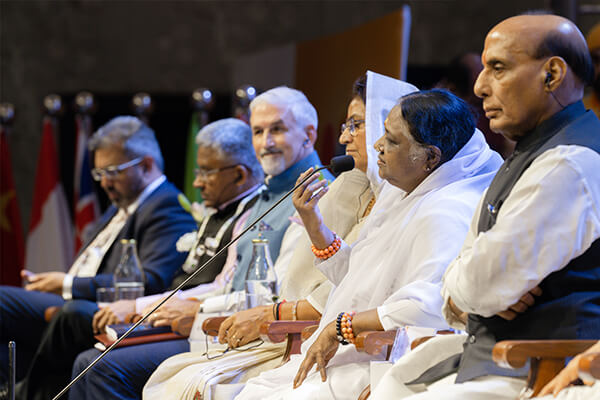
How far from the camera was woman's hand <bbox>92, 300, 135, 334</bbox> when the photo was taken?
4129mm

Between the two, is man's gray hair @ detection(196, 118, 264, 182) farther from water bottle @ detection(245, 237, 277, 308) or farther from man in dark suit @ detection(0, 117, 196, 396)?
water bottle @ detection(245, 237, 277, 308)

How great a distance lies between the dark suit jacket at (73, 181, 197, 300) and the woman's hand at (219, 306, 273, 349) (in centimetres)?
142

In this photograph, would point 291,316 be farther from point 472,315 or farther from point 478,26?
point 478,26

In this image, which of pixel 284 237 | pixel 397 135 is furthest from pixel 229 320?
pixel 397 135

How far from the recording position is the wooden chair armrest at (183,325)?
3.71 m

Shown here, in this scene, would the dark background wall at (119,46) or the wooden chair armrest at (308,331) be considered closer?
the wooden chair armrest at (308,331)

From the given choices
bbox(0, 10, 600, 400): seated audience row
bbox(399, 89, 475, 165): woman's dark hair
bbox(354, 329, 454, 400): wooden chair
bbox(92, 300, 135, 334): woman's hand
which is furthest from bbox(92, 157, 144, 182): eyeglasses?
bbox(354, 329, 454, 400): wooden chair

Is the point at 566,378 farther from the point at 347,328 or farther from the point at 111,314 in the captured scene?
the point at 111,314

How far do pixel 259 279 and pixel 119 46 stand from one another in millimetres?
5411

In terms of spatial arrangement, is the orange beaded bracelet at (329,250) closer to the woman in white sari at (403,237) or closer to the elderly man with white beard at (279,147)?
the woman in white sari at (403,237)

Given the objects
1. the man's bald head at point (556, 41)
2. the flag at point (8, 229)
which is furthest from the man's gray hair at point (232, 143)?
the flag at point (8, 229)

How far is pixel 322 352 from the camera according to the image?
2.69 m

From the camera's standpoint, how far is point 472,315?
228 cm

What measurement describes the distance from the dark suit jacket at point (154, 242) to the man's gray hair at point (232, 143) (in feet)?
2.03
